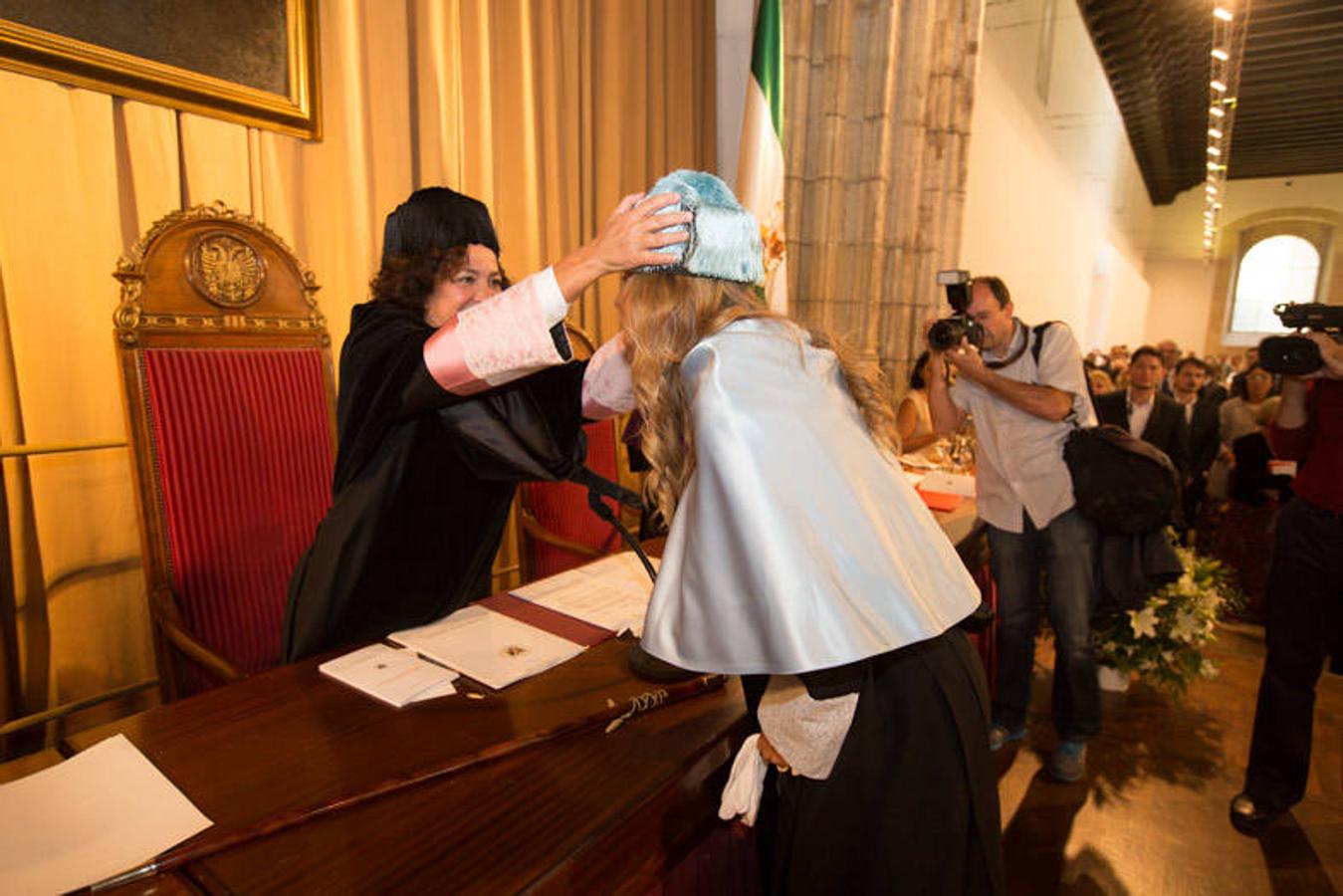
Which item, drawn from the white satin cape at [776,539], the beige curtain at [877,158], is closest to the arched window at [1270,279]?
the beige curtain at [877,158]

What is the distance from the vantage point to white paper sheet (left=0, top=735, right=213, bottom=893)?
71 cm

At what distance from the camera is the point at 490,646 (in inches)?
50.5

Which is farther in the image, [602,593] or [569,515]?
[569,515]

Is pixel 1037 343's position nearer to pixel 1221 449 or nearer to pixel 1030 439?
pixel 1030 439

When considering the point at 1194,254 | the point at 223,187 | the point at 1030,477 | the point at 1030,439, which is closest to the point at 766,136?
the point at 1030,439

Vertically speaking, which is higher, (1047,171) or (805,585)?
(1047,171)

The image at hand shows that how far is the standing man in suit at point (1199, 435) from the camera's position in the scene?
4766mm

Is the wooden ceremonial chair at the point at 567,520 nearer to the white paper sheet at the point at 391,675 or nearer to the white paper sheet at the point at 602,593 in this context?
the white paper sheet at the point at 602,593

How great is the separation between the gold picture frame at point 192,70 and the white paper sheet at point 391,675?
1.89 metres

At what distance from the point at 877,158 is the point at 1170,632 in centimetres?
297

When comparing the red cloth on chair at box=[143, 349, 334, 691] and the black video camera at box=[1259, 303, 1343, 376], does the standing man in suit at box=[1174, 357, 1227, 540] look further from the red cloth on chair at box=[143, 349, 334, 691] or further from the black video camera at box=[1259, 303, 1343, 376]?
the red cloth on chair at box=[143, 349, 334, 691]

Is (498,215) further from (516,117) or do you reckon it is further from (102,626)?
(102,626)

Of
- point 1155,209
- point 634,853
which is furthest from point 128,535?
point 1155,209

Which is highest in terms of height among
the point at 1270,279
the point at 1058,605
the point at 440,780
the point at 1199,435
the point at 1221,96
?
the point at 1221,96
